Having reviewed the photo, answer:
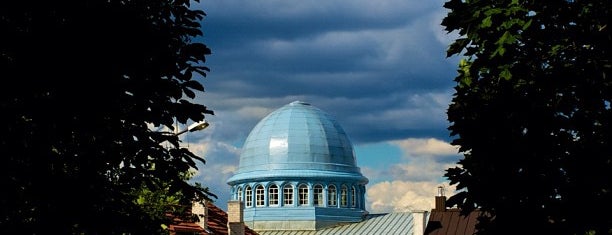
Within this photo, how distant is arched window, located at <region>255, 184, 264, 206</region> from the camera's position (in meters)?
67.1

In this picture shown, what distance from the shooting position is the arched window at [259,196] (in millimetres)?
67062

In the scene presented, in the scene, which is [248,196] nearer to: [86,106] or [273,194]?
[273,194]

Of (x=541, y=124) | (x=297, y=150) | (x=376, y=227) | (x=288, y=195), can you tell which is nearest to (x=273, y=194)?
(x=288, y=195)

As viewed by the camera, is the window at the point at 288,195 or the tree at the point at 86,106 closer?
the tree at the point at 86,106

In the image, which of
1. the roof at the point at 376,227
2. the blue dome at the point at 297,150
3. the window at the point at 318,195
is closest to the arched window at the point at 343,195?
the blue dome at the point at 297,150

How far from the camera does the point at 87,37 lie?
10.2m

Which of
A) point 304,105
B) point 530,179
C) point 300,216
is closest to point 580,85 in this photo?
point 530,179

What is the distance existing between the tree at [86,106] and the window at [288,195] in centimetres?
5534

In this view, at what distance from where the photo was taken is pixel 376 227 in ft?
211

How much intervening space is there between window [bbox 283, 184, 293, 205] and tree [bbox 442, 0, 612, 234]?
46257 millimetres

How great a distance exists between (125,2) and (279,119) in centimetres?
5827

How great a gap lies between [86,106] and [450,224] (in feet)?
119

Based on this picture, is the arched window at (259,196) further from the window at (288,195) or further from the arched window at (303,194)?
the arched window at (303,194)

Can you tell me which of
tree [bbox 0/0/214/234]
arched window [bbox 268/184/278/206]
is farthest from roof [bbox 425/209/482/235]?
tree [bbox 0/0/214/234]
